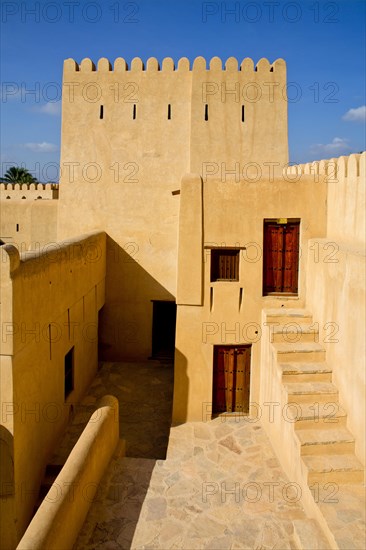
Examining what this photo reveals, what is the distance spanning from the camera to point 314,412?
23.0 feet

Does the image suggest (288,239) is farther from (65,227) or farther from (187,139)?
(65,227)

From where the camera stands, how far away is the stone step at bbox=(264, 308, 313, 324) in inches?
344

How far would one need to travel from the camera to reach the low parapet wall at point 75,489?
4.63 meters

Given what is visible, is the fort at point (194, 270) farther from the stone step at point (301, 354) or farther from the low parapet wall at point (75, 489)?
the low parapet wall at point (75, 489)

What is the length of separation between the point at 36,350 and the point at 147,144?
24.3ft

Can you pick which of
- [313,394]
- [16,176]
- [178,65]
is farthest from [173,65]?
[16,176]

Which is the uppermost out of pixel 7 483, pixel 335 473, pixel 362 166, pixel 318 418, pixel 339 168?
pixel 339 168

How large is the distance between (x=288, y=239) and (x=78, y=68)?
8274 millimetres

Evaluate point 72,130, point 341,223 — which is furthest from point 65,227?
point 341,223

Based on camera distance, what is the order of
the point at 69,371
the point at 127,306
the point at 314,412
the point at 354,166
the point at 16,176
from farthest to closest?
the point at 16,176, the point at 127,306, the point at 69,371, the point at 354,166, the point at 314,412

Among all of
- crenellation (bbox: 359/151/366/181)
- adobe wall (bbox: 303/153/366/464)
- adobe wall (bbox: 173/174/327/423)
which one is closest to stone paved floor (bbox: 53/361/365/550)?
adobe wall (bbox: 173/174/327/423)

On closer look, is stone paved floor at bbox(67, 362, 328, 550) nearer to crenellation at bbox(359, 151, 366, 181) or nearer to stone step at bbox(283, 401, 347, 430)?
stone step at bbox(283, 401, 347, 430)

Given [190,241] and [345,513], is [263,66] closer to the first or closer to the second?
[190,241]

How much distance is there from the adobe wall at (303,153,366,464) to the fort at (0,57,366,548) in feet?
0.14
